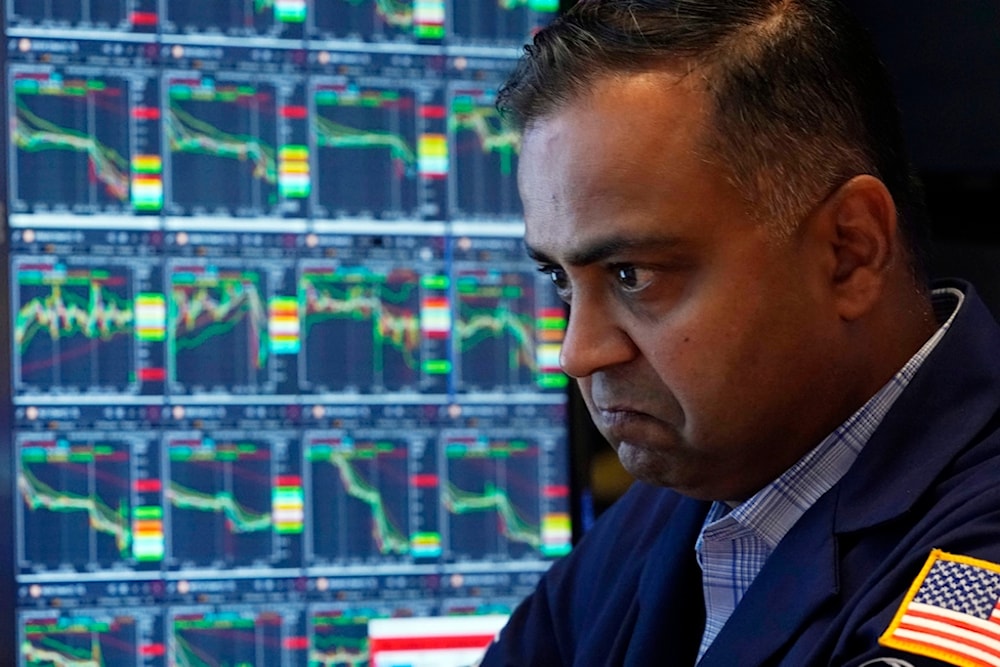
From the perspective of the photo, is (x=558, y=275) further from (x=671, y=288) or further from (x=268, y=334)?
(x=268, y=334)

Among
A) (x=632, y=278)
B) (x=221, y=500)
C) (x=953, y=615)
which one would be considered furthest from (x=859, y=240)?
(x=221, y=500)

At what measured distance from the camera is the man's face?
1.20m

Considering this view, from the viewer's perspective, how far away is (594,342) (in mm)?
1232

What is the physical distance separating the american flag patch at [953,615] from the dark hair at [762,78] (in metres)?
0.33

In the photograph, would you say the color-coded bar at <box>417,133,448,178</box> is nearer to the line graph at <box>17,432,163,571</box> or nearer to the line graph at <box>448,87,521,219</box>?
the line graph at <box>448,87,521,219</box>

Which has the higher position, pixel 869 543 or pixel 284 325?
pixel 284 325

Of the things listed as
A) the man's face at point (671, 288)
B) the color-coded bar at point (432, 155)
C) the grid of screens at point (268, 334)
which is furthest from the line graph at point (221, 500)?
the man's face at point (671, 288)

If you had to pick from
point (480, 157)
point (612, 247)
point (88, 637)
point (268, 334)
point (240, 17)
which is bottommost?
point (88, 637)

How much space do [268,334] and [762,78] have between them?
2.94 feet

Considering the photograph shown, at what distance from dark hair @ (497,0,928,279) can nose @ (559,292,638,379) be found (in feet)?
0.51

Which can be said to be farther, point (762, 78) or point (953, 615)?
point (762, 78)

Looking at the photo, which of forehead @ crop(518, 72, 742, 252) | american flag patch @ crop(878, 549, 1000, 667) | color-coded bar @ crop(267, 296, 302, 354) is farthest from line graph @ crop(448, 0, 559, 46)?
american flag patch @ crop(878, 549, 1000, 667)

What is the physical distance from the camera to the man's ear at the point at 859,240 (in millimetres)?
1246

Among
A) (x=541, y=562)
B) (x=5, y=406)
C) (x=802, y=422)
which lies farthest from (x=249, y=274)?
(x=802, y=422)
